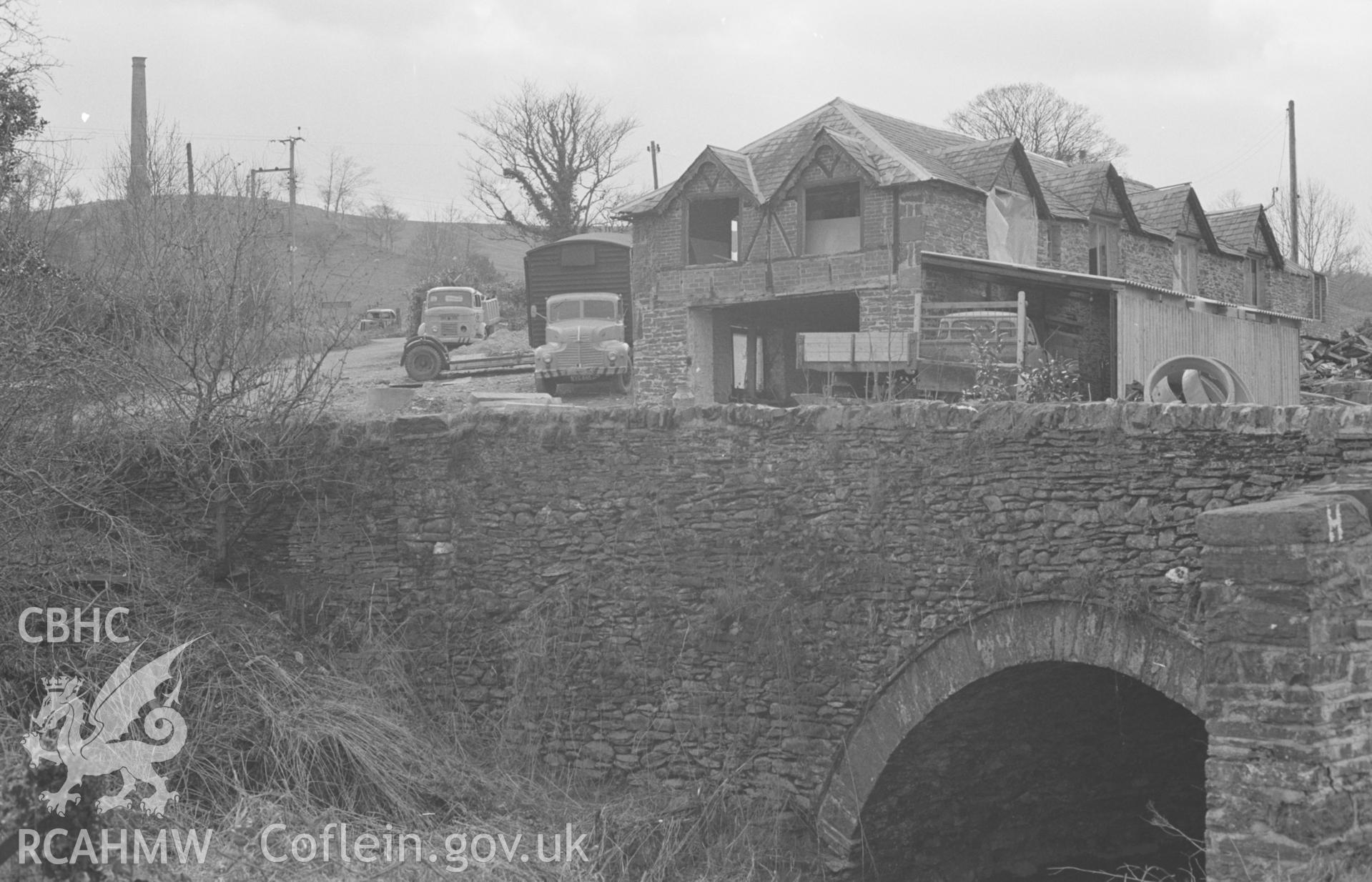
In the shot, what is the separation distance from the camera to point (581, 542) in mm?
11000

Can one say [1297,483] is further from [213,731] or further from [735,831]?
[213,731]

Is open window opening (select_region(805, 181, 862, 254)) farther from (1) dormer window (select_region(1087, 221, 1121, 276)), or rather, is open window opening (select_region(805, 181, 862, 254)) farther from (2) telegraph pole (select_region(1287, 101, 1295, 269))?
(2) telegraph pole (select_region(1287, 101, 1295, 269))

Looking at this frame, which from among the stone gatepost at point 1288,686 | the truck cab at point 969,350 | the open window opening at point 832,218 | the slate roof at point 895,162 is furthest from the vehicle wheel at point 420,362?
the stone gatepost at point 1288,686

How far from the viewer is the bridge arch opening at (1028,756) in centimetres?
879

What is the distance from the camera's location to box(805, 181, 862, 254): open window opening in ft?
74.0

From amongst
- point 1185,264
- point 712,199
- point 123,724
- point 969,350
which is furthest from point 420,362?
point 123,724

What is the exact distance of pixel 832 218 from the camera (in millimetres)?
22891

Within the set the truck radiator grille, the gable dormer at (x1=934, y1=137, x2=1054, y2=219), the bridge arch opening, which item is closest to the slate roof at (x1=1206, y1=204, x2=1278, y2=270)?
the gable dormer at (x1=934, y1=137, x2=1054, y2=219)

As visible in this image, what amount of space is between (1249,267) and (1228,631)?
2757 cm

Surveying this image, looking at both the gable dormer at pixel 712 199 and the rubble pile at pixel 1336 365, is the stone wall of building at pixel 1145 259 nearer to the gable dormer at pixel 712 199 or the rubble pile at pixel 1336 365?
the rubble pile at pixel 1336 365

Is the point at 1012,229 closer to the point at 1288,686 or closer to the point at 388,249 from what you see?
the point at 1288,686

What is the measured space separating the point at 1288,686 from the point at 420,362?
21.3 metres

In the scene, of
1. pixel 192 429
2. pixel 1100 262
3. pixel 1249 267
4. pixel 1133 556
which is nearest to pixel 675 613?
pixel 1133 556

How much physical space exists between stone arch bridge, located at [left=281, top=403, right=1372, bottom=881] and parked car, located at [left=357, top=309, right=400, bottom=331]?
99.9ft
